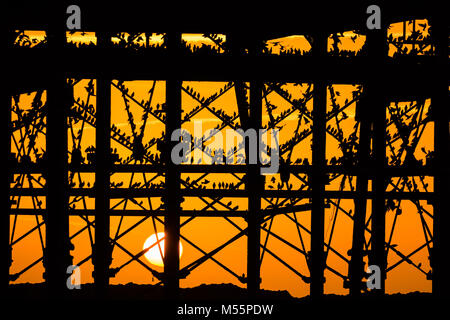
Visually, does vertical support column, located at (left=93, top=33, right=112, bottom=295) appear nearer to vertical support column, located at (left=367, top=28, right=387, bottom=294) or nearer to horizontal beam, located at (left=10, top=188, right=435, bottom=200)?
vertical support column, located at (left=367, top=28, right=387, bottom=294)

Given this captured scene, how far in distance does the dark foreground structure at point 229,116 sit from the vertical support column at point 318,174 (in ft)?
0.05

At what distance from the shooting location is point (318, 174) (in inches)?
221

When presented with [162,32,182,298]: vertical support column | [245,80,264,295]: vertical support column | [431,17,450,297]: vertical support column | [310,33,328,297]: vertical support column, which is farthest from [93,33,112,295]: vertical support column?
[431,17,450,297]: vertical support column

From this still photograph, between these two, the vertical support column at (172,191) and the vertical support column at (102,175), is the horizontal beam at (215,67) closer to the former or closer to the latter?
the vertical support column at (172,191)

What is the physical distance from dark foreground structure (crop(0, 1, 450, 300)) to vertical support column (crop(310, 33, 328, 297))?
16 mm

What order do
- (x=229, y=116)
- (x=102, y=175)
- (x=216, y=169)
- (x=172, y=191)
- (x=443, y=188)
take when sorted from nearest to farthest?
1. (x=172, y=191)
2. (x=443, y=188)
3. (x=102, y=175)
4. (x=216, y=169)
5. (x=229, y=116)

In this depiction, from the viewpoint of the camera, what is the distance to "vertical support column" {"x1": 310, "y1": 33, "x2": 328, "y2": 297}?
5488 millimetres

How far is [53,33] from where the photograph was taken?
15.6 ft

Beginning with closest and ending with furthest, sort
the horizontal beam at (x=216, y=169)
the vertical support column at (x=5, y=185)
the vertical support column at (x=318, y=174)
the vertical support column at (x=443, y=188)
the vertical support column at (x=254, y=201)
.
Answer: the vertical support column at (x=5, y=185), the vertical support column at (x=443, y=188), the vertical support column at (x=318, y=174), the vertical support column at (x=254, y=201), the horizontal beam at (x=216, y=169)

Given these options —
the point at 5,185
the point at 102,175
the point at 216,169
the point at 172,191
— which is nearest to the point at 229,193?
the point at 216,169

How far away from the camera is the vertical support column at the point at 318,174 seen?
216 inches

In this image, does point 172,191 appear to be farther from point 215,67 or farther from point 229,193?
point 229,193

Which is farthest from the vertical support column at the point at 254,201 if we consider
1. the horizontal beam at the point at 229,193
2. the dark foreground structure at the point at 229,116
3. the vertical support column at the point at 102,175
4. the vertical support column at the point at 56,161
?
the vertical support column at the point at 56,161

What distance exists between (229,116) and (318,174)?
7.50m
